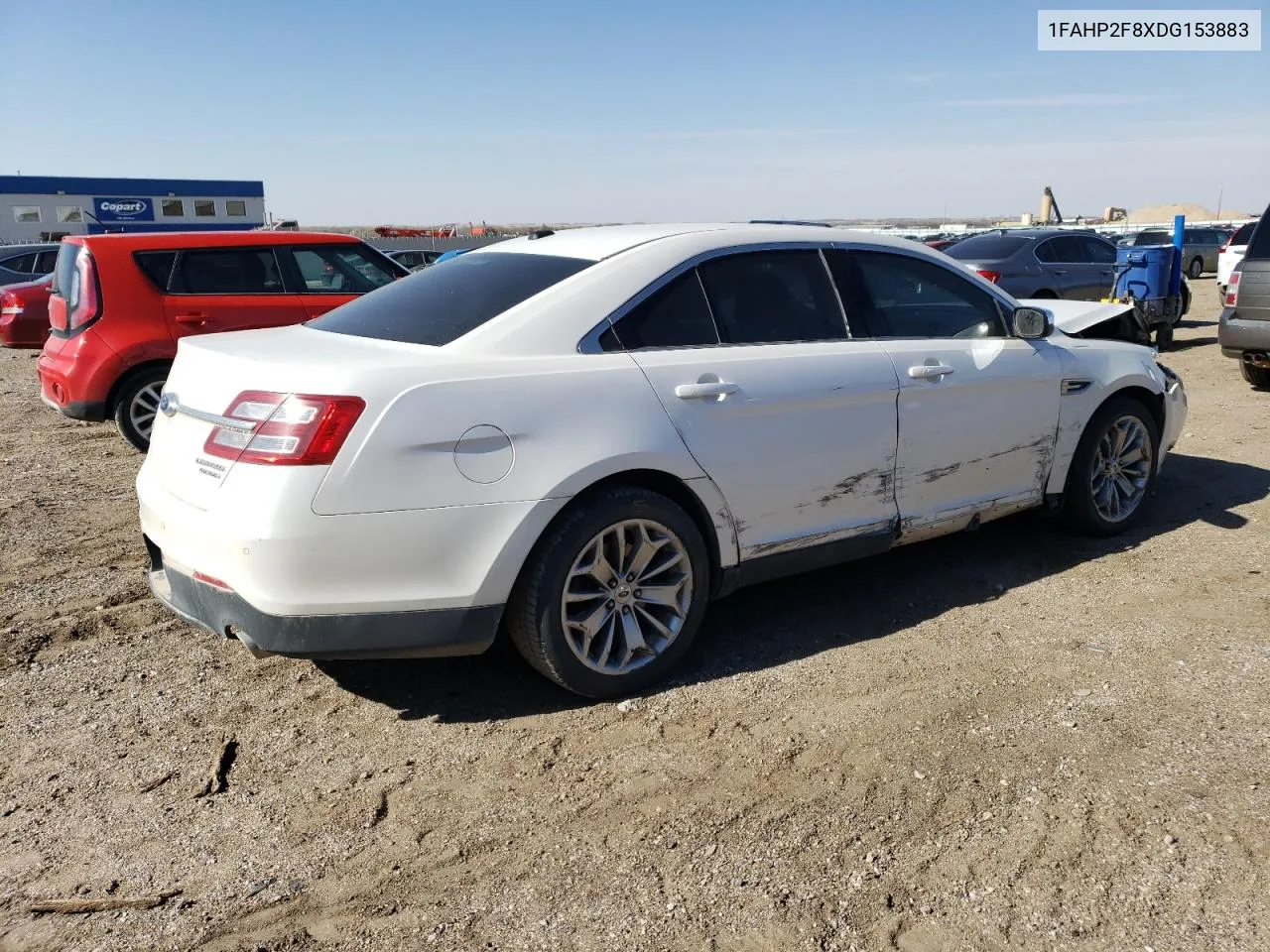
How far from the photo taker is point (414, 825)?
2.98m

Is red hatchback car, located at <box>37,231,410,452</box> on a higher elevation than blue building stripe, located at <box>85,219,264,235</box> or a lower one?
lower

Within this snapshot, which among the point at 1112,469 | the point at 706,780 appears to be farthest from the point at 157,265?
the point at 1112,469

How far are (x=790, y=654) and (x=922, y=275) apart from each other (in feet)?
6.02

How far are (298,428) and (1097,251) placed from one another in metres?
14.3

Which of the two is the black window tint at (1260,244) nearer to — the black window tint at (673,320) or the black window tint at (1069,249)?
the black window tint at (1069,249)

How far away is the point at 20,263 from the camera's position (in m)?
18.0

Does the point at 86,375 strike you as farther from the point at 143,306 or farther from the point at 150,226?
the point at 150,226

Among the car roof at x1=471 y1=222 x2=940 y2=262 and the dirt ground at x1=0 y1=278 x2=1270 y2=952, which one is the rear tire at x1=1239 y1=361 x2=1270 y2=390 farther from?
the car roof at x1=471 y1=222 x2=940 y2=262

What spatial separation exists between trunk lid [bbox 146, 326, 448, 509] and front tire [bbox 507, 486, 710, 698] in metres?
0.74

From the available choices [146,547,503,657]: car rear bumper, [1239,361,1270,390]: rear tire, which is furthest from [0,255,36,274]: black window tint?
[1239,361,1270,390]: rear tire

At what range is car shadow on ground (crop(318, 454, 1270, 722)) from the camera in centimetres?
382

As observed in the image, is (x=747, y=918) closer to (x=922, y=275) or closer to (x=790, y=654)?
(x=790, y=654)

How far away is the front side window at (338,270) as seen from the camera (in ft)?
28.0

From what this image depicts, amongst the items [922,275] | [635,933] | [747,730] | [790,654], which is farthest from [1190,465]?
[635,933]
